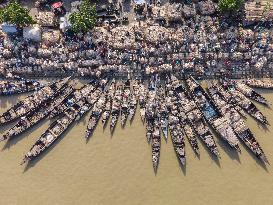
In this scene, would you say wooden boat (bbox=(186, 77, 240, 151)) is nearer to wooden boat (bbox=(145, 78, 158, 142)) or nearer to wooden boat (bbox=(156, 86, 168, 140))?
wooden boat (bbox=(156, 86, 168, 140))

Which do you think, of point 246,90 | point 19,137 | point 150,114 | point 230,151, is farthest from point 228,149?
point 19,137

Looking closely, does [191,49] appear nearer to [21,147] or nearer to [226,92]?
[226,92]

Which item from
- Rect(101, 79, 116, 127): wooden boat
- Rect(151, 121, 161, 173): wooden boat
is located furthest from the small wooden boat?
Rect(101, 79, 116, 127): wooden boat

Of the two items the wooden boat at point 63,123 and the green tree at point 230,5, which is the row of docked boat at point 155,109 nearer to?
the wooden boat at point 63,123

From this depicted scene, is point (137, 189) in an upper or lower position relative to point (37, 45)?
lower

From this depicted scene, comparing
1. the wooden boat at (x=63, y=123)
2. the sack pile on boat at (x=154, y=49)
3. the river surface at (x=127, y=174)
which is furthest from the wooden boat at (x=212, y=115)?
the wooden boat at (x=63, y=123)

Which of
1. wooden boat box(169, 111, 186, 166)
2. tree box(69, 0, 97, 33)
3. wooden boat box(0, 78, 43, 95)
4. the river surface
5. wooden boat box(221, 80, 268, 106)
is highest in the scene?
tree box(69, 0, 97, 33)

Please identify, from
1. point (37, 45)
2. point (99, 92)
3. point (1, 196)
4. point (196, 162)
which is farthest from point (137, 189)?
point (37, 45)
